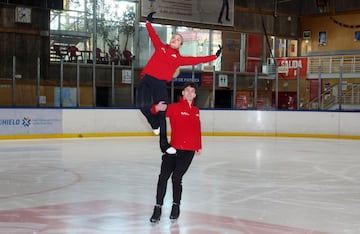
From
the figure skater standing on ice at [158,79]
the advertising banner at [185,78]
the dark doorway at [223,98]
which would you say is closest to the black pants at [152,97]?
the figure skater standing on ice at [158,79]

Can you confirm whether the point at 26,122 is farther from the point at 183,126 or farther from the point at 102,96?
the point at 183,126

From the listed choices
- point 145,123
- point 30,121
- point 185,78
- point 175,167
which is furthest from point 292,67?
point 175,167

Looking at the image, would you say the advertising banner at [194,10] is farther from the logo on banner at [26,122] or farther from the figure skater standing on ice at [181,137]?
the figure skater standing on ice at [181,137]

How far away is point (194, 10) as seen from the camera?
82.1ft

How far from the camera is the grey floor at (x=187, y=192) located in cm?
568

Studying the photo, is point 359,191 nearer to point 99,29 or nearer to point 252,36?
point 99,29

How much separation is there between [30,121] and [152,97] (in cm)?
1272

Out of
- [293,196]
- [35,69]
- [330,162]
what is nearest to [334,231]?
[293,196]

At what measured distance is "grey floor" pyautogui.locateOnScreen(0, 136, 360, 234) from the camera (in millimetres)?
5684

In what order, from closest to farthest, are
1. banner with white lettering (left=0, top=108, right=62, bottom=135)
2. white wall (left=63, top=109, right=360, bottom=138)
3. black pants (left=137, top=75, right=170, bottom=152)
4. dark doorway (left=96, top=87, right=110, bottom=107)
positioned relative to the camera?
black pants (left=137, top=75, right=170, bottom=152)
banner with white lettering (left=0, top=108, right=62, bottom=135)
white wall (left=63, top=109, right=360, bottom=138)
dark doorway (left=96, top=87, right=110, bottom=107)

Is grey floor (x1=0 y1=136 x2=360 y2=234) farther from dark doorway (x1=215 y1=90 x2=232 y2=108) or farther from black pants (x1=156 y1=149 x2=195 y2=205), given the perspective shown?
dark doorway (x1=215 y1=90 x2=232 y2=108)

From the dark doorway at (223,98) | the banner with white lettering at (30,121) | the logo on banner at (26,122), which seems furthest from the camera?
the dark doorway at (223,98)

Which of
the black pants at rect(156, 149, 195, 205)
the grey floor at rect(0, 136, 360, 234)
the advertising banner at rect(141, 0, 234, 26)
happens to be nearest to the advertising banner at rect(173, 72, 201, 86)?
the advertising banner at rect(141, 0, 234, 26)

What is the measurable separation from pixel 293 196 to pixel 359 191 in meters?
1.27
